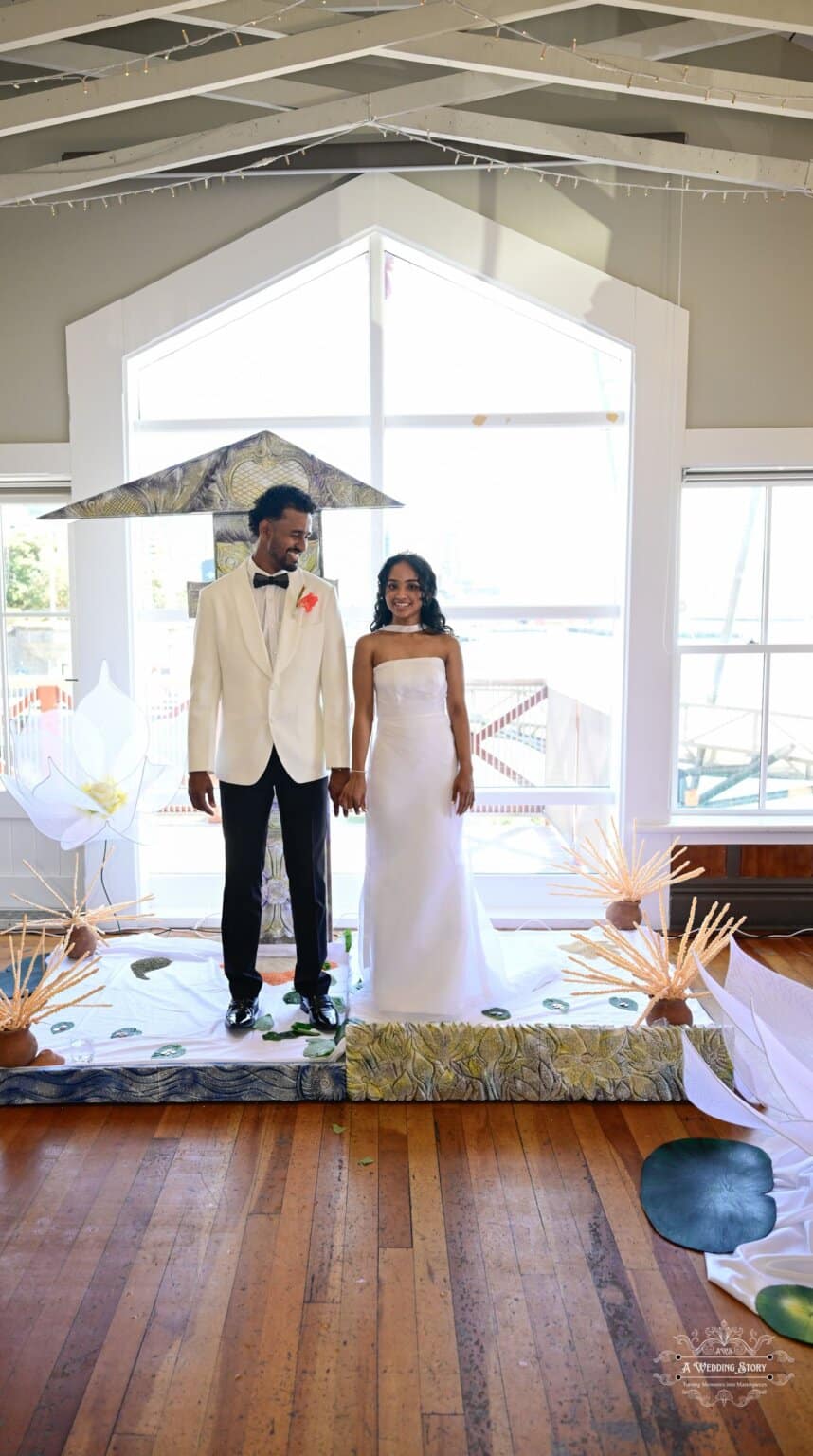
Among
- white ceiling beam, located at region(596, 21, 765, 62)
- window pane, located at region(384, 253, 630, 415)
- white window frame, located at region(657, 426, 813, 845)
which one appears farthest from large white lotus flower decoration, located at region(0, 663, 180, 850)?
white ceiling beam, located at region(596, 21, 765, 62)

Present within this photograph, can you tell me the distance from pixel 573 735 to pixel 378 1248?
315 centimetres

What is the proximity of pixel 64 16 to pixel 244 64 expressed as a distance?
0.60 metres

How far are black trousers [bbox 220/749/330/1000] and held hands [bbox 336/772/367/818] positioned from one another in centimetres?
7

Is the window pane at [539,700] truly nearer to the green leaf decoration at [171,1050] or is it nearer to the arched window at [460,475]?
the arched window at [460,475]

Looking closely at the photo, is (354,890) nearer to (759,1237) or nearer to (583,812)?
(583,812)

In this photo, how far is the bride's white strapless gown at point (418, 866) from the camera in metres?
3.63

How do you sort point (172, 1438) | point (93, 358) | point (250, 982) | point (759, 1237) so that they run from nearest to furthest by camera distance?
point (172, 1438) < point (759, 1237) < point (250, 982) < point (93, 358)

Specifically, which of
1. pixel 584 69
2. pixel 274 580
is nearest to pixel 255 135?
pixel 584 69

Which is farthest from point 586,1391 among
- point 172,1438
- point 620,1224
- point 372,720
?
point 372,720

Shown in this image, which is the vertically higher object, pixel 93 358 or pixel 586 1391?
pixel 93 358

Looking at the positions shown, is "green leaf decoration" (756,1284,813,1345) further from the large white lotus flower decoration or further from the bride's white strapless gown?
the large white lotus flower decoration

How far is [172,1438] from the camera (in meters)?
1.98

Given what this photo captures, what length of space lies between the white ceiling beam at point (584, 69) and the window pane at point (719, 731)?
237cm

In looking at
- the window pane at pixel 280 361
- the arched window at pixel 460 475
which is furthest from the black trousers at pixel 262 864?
the window pane at pixel 280 361
